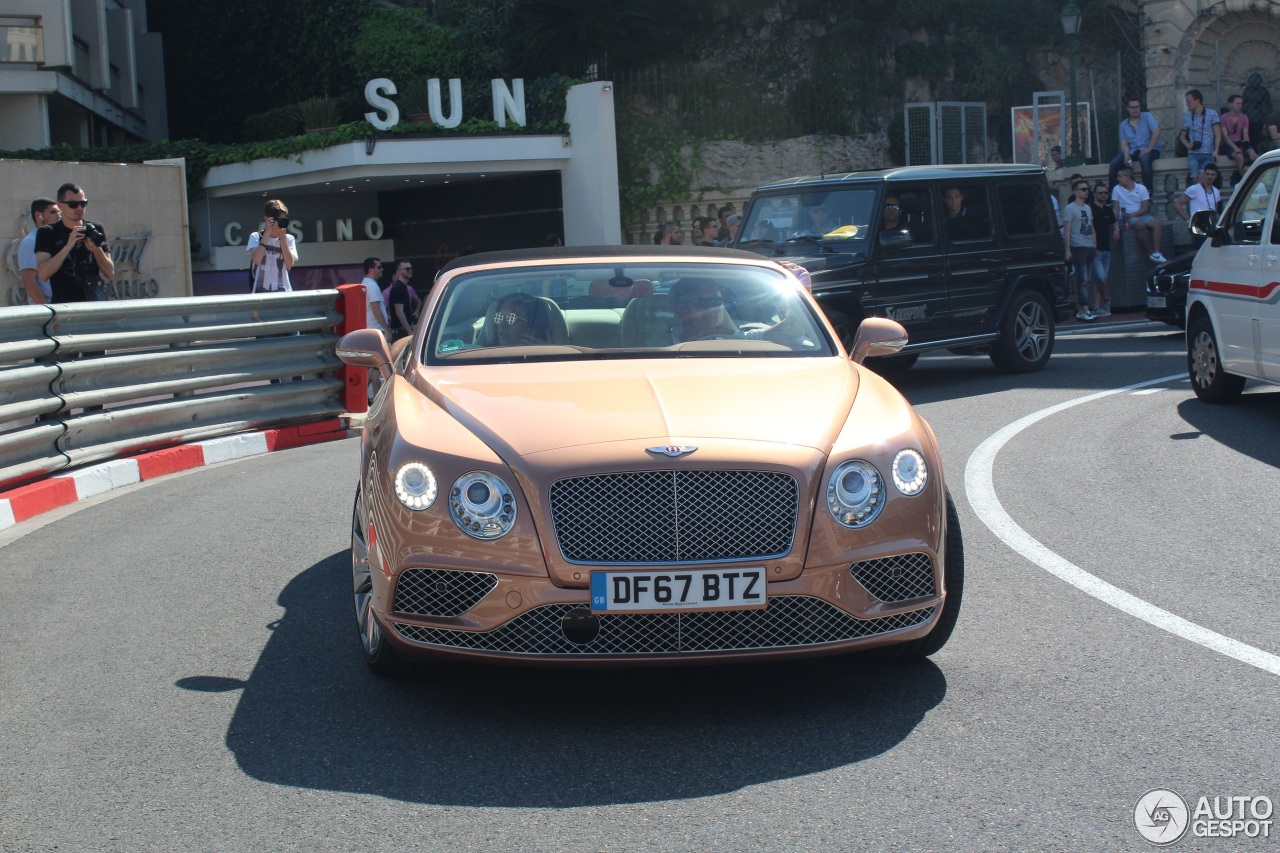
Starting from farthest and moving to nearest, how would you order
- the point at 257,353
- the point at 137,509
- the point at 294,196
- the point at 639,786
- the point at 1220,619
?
the point at 294,196 → the point at 257,353 → the point at 137,509 → the point at 1220,619 → the point at 639,786

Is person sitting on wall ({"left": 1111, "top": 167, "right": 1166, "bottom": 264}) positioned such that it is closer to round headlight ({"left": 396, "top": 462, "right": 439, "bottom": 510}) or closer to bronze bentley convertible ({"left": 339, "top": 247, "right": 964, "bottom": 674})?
Result: bronze bentley convertible ({"left": 339, "top": 247, "right": 964, "bottom": 674})

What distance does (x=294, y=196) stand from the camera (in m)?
33.3

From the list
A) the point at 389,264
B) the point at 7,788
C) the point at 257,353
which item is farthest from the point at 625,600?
the point at 389,264

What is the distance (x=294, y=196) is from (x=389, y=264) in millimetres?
2641

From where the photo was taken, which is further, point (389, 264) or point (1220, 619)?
point (389, 264)

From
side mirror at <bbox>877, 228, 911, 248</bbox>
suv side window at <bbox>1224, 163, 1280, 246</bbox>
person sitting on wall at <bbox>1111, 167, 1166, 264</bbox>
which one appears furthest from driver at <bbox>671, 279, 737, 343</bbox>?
person sitting on wall at <bbox>1111, 167, 1166, 264</bbox>

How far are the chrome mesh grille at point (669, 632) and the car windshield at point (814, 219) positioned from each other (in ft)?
30.0

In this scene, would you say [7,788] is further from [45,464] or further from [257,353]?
[257,353]

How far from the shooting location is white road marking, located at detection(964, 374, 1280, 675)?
5152 mm

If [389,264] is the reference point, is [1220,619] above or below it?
below

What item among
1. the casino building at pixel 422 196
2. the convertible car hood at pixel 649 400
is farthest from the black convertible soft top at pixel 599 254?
the casino building at pixel 422 196

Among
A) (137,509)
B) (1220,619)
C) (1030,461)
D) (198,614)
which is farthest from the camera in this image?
(1030,461)

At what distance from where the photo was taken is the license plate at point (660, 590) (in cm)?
444

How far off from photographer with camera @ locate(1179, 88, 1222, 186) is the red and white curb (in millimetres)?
18389
